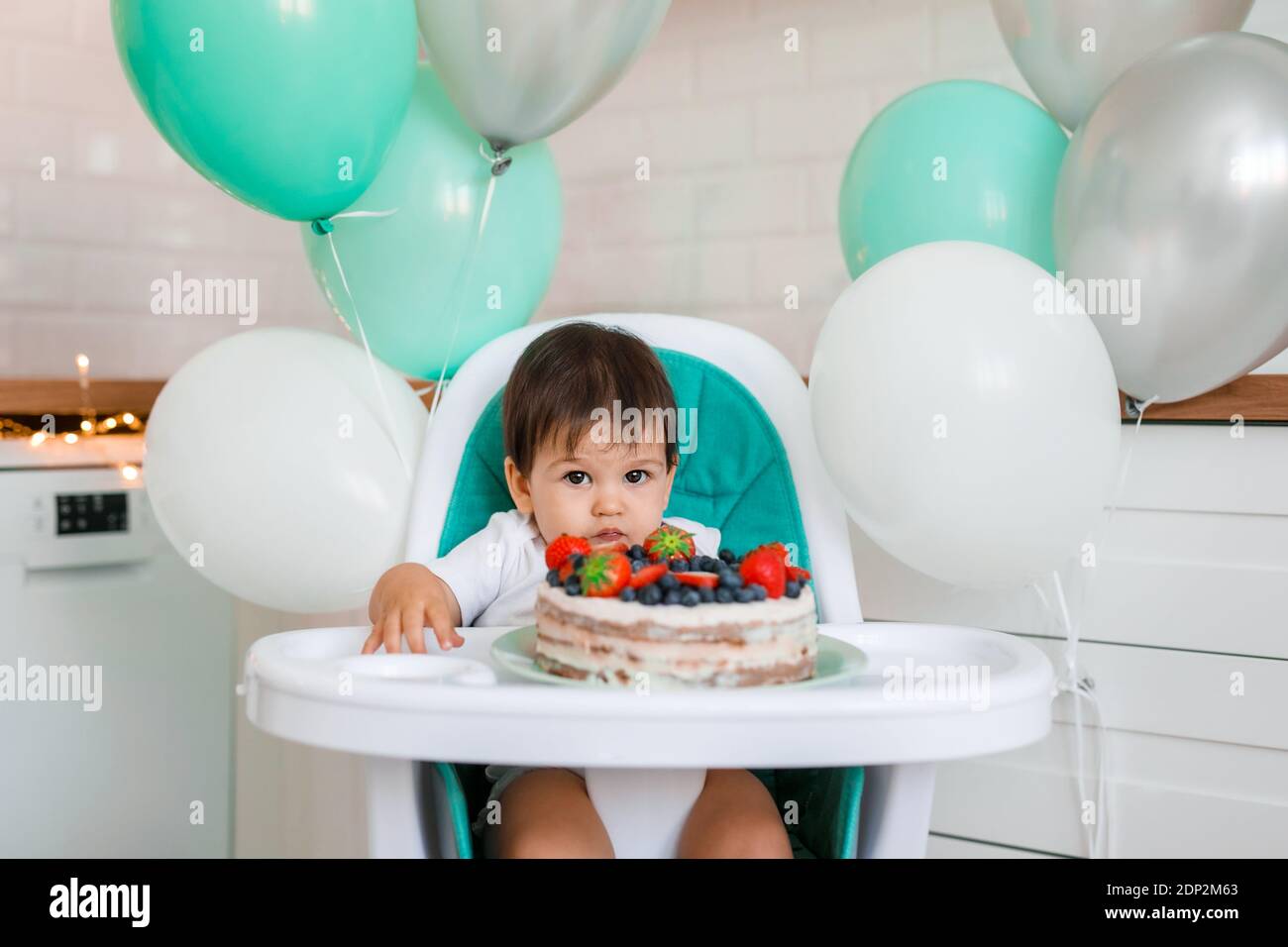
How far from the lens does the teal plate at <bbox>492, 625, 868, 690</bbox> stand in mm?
959

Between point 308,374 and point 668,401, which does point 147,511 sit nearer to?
point 308,374

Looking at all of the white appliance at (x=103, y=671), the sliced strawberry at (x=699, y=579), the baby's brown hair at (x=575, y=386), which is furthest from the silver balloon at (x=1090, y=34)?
the white appliance at (x=103, y=671)

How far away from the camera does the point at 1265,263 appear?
48.1 inches

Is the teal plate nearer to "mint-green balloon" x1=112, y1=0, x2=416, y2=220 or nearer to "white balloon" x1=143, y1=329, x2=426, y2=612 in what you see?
"white balloon" x1=143, y1=329, x2=426, y2=612

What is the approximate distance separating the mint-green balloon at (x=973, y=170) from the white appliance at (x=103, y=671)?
119 centimetres

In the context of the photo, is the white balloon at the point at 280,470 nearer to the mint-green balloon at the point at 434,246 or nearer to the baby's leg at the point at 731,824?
the mint-green balloon at the point at 434,246

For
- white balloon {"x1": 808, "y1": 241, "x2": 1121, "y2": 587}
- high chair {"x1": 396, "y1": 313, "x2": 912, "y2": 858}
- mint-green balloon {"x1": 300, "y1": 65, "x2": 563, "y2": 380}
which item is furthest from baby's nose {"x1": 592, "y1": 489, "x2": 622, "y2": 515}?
mint-green balloon {"x1": 300, "y1": 65, "x2": 563, "y2": 380}

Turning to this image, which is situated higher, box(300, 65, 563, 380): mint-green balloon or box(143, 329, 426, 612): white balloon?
box(300, 65, 563, 380): mint-green balloon

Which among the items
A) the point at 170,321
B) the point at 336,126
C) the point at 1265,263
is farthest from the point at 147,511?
the point at 1265,263

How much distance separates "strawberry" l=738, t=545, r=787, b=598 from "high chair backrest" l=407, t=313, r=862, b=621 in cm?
29

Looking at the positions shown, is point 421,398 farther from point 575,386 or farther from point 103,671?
point 103,671

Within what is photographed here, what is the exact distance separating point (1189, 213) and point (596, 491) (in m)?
0.66

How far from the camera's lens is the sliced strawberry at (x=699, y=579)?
1.00m

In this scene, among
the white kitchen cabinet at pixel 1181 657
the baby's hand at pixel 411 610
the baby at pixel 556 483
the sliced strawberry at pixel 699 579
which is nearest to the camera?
the sliced strawberry at pixel 699 579
